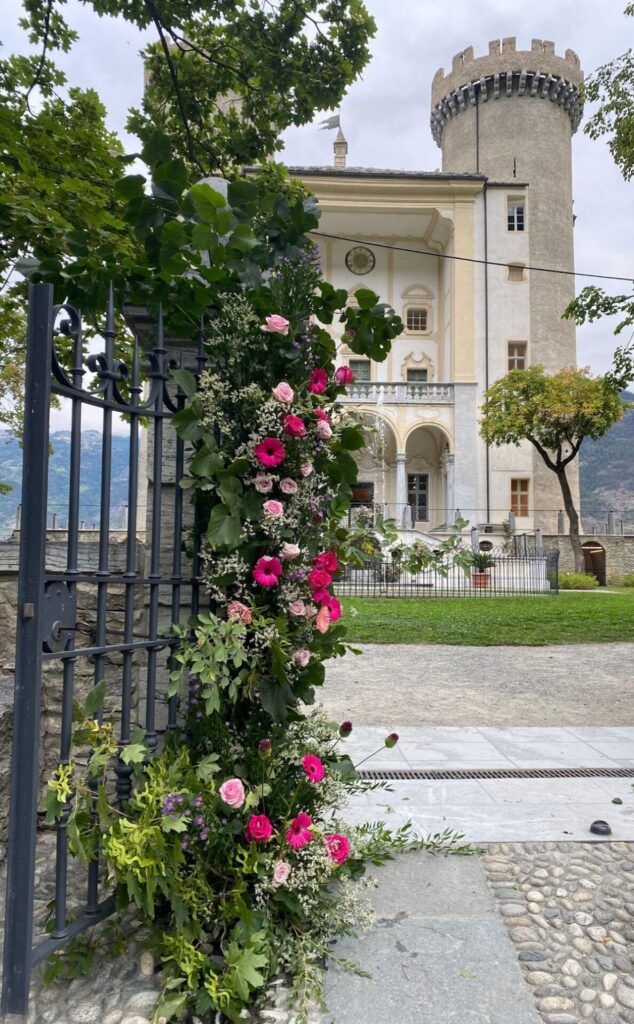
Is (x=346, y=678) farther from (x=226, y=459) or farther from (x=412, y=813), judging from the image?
(x=226, y=459)

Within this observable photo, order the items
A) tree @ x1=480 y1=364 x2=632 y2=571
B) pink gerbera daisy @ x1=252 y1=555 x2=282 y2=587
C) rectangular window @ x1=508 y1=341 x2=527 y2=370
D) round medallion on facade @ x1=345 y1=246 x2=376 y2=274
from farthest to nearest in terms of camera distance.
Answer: round medallion on facade @ x1=345 y1=246 x2=376 y2=274, rectangular window @ x1=508 y1=341 x2=527 y2=370, tree @ x1=480 y1=364 x2=632 y2=571, pink gerbera daisy @ x1=252 y1=555 x2=282 y2=587

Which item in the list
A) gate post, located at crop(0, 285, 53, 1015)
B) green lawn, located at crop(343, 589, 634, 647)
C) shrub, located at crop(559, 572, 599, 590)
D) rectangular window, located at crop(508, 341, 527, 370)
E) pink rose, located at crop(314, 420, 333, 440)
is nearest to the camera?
gate post, located at crop(0, 285, 53, 1015)

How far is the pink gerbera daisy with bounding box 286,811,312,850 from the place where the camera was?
1947 millimetres

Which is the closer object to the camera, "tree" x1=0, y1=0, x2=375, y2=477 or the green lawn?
"tree" x1=0, y1=0, x2=375, y2=477

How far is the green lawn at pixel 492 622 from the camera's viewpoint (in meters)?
10.8

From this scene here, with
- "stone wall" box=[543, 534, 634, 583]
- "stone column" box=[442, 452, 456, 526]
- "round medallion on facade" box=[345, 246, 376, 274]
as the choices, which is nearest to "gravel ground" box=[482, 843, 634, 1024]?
"stone wall" box=[543, 534, 634, 583]

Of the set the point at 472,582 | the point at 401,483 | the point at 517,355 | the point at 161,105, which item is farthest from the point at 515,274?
the point at 161,105

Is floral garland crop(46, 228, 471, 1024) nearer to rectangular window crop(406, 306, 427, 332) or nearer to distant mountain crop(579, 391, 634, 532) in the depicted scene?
rectangular window crop(406, 306, 427, 332)

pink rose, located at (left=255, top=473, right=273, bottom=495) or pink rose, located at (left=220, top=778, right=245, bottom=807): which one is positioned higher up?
pink rose, located at (left=255, top=473, right=273, bottom=495)

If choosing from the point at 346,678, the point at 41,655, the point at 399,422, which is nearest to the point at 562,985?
the point at 41,655

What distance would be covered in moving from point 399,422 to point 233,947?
27.2m

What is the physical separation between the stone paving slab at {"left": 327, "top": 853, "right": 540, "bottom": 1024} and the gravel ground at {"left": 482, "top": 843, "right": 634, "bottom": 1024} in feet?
0.24

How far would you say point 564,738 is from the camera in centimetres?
493

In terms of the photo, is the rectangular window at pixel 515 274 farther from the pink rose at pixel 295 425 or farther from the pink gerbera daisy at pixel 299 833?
the pink gerbera daisy at pixel 299 833
